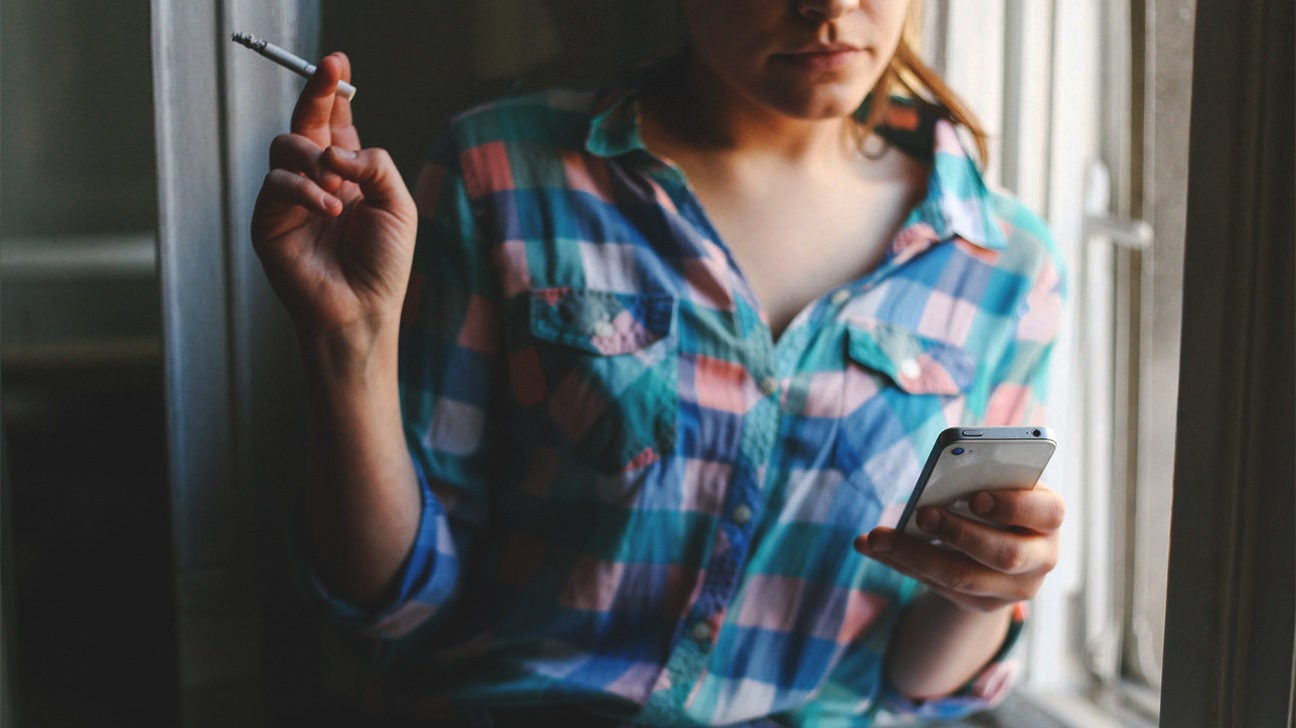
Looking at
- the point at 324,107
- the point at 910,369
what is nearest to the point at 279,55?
the point at 324,107

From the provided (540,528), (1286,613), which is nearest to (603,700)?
(540,528)

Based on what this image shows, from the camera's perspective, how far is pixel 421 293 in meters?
0.45

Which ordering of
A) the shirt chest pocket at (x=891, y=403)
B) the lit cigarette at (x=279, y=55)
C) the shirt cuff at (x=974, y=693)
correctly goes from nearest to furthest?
the lit cigarette at (x=279, y=55) < the shirt chest pocket at (x=891, y=403) < the shirt cuff at (x=974, y=693)

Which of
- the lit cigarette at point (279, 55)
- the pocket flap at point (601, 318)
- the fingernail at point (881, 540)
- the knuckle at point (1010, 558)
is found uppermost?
the lit cigarette at point (279, 55)

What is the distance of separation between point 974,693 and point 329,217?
54 cm

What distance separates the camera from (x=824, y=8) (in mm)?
465

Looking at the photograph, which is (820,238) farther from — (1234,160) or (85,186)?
(85,186)

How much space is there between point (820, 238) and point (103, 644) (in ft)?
1.31

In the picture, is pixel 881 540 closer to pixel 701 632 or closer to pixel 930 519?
pixel 930 519

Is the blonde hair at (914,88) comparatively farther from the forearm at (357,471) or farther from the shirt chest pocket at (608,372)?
the forearm at (357,471)

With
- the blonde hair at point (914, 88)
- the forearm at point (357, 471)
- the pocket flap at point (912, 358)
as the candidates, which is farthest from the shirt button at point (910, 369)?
the forearm at point (357, 471)

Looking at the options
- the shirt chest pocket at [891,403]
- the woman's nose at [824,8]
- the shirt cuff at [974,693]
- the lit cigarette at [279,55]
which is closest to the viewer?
the lit cigarette at [279,55]

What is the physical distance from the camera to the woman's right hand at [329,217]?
1.18ft

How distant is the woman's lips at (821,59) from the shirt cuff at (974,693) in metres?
0.40
